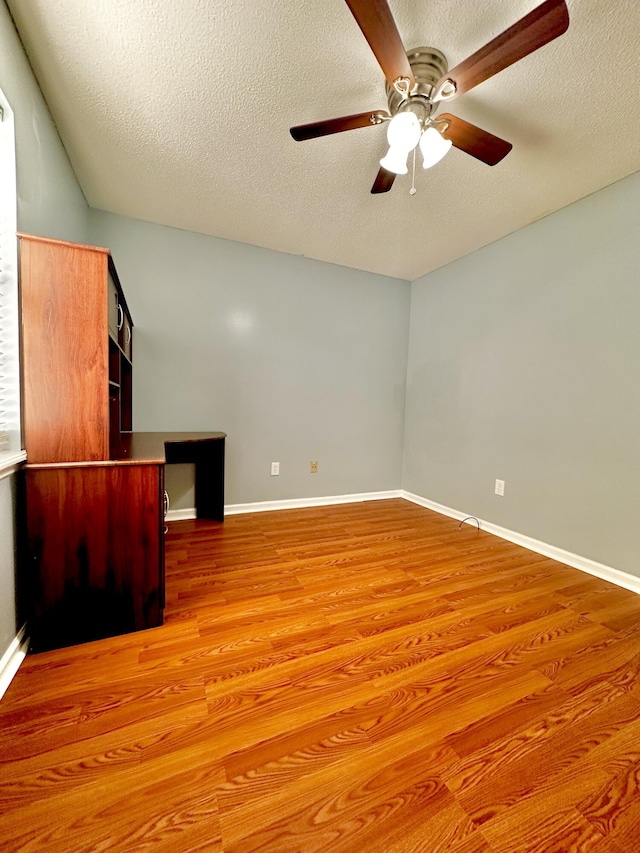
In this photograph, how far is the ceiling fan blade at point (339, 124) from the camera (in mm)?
1241

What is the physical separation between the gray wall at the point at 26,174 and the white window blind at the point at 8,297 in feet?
0.24

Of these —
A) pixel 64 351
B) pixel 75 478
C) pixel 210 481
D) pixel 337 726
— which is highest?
pixel 64 351

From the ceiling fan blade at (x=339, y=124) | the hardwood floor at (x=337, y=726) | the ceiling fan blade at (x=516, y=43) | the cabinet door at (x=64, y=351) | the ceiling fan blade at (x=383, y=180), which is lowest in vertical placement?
the hardwood floor at (x=337, y=726)

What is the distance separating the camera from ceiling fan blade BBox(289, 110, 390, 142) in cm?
124

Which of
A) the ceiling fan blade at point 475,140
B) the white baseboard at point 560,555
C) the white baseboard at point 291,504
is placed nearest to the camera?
the ceiling fan blade at point 475,140

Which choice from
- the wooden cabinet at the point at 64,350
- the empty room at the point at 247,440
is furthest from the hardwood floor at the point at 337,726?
the wooden cabinet at the point at 64,350

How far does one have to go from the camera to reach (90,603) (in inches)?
50.2

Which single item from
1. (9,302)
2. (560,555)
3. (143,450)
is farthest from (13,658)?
(560,555)

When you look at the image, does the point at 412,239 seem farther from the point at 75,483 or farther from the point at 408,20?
the point at 75,483

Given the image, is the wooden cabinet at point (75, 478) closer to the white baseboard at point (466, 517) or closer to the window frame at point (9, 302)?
the window frame at point (9, 302)

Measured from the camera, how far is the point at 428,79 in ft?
4.19

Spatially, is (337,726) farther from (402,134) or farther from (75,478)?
(402,134)

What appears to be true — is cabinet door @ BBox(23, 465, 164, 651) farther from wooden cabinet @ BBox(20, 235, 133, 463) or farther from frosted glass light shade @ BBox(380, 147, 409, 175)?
frosted glass light shade @ BBox(380, 147, 409, 175)

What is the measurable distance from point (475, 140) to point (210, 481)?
2615 mm
